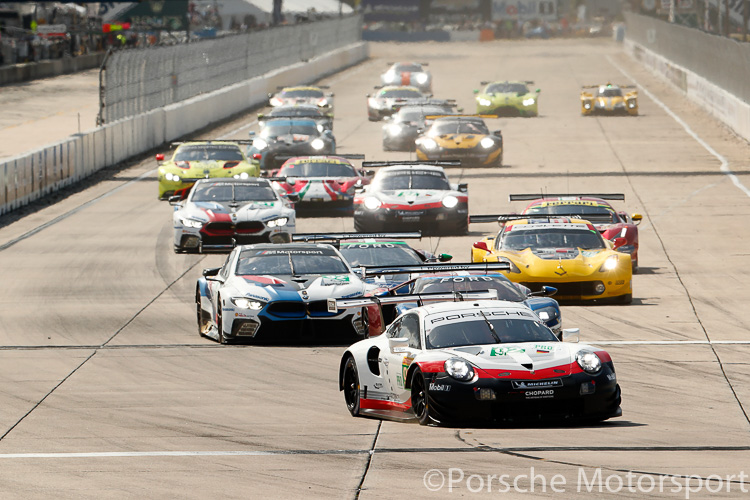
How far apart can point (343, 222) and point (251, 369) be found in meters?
14.4

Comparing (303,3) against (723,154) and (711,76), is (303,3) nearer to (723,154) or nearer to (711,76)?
(711,76)

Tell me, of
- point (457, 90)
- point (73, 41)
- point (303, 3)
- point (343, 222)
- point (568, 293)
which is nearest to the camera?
point (568, 293)

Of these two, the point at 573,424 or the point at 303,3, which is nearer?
the point at 573,424

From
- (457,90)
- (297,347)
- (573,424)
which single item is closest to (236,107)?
(457,90)

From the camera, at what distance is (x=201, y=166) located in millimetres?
31781

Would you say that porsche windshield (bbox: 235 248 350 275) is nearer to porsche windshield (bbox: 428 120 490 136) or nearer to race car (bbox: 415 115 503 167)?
race car (bbox: 415 115 503 167)

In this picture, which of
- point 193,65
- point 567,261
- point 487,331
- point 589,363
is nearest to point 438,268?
point 487,331

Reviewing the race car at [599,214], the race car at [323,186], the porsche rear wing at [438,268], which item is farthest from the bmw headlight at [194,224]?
the porsche rear wing at [438,268]

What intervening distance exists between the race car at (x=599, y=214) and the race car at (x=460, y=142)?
1272 cm

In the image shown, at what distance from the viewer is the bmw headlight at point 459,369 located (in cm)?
1121

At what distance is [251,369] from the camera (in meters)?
15.2

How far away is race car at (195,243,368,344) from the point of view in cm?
1658

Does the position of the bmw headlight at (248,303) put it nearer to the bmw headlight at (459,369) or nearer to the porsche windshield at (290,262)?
the porsche windshield at (290,262)

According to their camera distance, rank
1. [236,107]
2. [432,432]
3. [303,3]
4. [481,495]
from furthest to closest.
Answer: [303,3]
[236,107]
[432,432]
[481,495]
